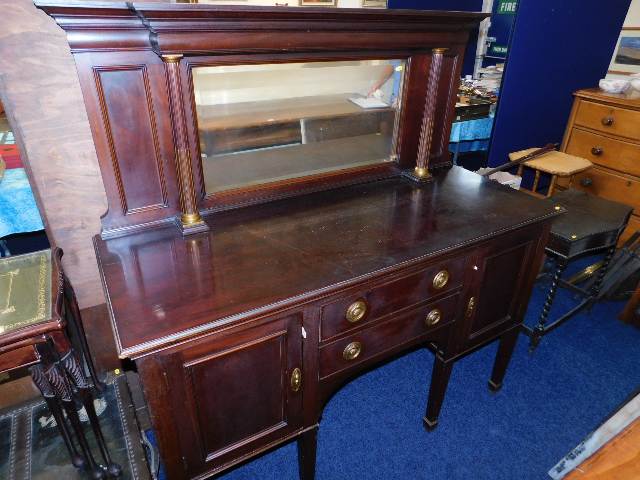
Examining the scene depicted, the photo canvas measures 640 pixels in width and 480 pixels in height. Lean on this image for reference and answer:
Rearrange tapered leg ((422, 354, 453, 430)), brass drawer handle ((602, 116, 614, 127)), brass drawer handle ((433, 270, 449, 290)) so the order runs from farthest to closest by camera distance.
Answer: brass drawer handle ((602, 116, 614, 127)), tapered leg ((422, 354, 453, 430)), brass drawer handle ((433, 270, 449, 290))

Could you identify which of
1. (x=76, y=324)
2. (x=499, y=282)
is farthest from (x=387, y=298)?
(x=76, y=324)

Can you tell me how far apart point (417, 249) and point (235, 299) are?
0.61 meters

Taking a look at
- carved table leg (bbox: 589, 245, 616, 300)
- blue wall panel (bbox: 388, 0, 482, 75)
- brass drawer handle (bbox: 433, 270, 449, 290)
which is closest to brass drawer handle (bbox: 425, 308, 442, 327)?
brass drawer handle (bbox: 433, 270, 449, 290)

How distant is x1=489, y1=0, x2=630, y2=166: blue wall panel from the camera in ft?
9.71

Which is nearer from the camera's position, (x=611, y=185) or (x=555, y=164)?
(x=555, y=164)

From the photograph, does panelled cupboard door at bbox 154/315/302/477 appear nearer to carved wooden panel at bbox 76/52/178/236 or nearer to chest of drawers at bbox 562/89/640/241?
carved wooden panel at bbox 76/52/178/236

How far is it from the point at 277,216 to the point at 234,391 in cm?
62

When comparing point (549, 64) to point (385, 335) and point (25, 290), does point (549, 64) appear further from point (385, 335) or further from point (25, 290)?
point (25, 290)

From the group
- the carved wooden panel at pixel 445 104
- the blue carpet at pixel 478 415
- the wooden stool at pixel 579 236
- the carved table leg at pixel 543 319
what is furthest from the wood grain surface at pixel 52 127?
the carved table leg at pixel 543 319

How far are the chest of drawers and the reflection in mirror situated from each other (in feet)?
7.44

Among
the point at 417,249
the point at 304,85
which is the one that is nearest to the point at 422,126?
the point at 304,85

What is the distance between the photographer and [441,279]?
151 cm

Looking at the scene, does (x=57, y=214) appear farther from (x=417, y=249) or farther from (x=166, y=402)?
(x=417, y=249)

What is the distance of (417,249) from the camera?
4.57ft
